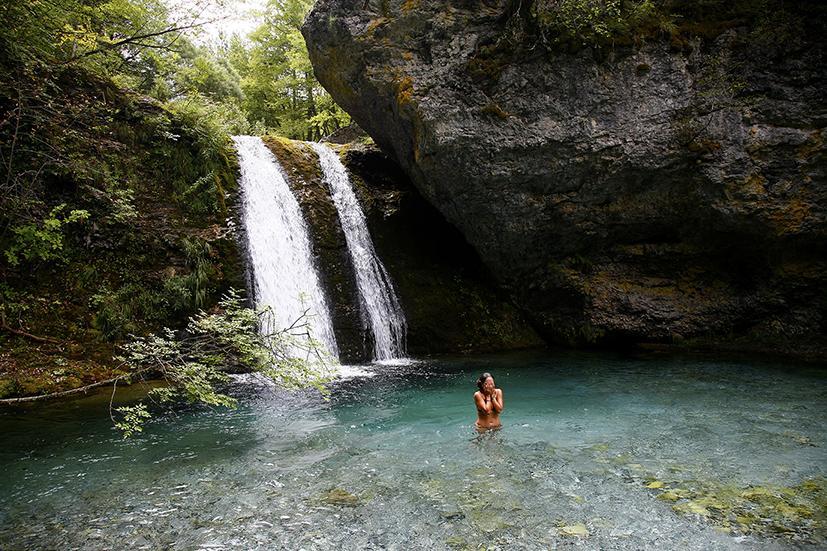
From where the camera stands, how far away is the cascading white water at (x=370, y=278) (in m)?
12.3

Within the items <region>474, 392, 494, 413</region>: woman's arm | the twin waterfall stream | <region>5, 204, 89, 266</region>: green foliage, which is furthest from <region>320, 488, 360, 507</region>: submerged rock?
<region>5, 204, 89, 266</region>: green foliage

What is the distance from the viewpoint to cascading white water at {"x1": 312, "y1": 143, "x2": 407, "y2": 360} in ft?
40.3

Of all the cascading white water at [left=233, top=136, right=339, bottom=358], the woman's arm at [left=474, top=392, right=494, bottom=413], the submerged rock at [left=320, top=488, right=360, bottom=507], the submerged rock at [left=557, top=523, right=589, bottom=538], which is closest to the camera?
the submerged rock at [left=557, top=523, right=589, bottom=538]

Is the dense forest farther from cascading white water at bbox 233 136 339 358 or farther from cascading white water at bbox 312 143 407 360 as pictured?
cascading white water at bbox 312 143 407 360

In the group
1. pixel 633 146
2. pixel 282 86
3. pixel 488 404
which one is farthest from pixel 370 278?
pixel 282 86

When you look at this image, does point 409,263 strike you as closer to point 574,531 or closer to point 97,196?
point 97,196

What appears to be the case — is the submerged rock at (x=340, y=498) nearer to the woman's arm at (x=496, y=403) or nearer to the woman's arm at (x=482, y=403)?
the woman's arm at (x=482, y=403)

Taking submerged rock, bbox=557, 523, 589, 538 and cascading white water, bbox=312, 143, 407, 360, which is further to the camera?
cascading white water, bbox=312, 143, 407, 360

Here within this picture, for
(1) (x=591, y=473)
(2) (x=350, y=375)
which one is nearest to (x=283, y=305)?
(2) (x=350, y=375)

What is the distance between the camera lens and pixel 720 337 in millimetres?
11695

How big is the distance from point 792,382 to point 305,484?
8.36 metres

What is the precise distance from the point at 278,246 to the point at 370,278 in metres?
2.46

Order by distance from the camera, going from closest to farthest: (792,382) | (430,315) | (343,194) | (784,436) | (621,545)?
(621,545) < (784,436) < (792,382) < (430,315) < (343,194)

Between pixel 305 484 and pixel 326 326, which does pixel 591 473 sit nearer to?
pixel 305 484
